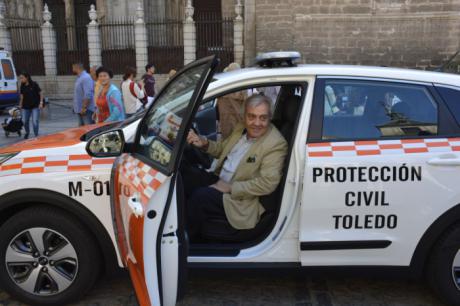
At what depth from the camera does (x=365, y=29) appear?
18547mm

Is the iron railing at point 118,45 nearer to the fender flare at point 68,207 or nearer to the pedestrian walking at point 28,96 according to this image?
the pedestrian walking at point 28,96

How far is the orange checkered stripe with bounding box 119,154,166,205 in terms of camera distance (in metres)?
2.43

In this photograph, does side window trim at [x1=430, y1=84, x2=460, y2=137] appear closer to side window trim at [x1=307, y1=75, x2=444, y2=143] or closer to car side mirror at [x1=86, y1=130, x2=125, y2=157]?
side window trim at [x1=307, y1=75, x2=444, y2=143]

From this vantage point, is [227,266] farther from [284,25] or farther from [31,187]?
[284,25]

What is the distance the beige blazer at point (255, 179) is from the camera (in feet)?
10.1

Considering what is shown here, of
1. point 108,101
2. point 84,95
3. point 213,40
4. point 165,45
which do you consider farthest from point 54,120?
point 108,101

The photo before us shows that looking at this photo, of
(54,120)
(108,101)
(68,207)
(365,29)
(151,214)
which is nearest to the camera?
(151,214)

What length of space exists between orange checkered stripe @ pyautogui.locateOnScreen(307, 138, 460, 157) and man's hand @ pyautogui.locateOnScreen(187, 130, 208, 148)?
0.99 metres

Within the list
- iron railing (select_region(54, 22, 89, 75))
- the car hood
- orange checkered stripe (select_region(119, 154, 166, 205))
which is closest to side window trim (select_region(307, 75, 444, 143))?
orange checkered stripe (select_region(119, 154, 166, 205))

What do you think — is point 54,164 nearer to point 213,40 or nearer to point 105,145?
point 105,145

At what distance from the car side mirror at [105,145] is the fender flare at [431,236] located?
211 centimetres

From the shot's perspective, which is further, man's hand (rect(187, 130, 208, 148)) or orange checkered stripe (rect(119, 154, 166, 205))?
man's hand (rect(187, 130, 208, 148))

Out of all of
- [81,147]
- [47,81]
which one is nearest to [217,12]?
[47,81]

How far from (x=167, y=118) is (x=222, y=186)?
2.44 feet
